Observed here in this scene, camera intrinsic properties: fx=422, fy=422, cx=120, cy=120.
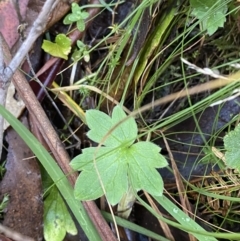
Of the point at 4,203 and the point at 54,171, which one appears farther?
the point at 4,203

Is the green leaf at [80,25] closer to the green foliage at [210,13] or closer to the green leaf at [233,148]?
the green foliage at [210,13]

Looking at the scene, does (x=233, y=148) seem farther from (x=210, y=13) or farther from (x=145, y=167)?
(x=210, y=13)

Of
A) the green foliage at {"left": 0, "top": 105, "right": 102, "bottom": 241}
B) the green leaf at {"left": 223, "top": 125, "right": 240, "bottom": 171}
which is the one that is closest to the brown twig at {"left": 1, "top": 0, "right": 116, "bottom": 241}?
the green foliage at {"left": 0, "top": 105, "right": 102, "bottom": 241}

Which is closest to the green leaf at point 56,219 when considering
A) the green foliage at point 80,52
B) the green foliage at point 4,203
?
the green foliage at point 4,203

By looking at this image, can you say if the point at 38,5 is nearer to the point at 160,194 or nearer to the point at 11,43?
the point at 11,43

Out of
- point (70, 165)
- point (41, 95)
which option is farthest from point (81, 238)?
point (41, 95)

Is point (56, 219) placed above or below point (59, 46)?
below

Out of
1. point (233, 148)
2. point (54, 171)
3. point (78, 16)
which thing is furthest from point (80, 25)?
point (233, 148)
